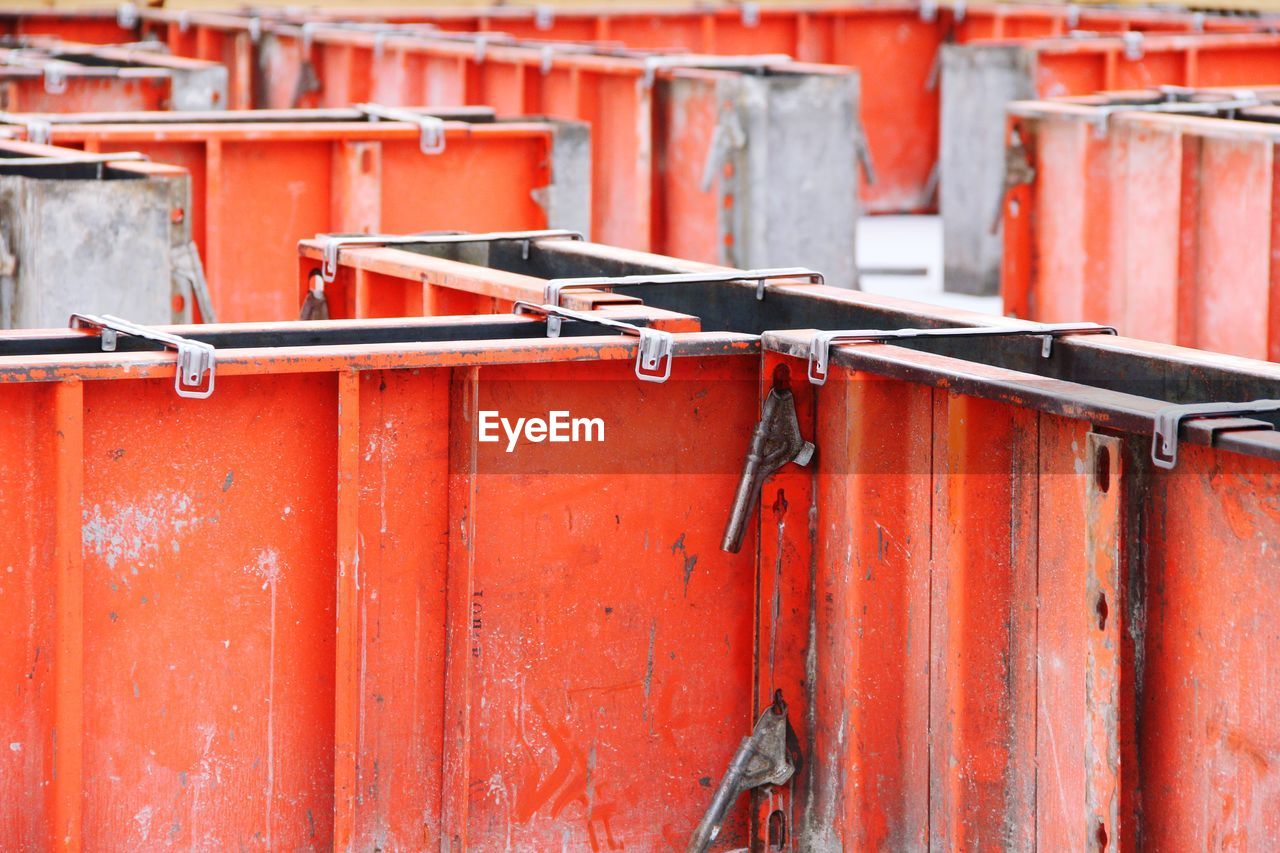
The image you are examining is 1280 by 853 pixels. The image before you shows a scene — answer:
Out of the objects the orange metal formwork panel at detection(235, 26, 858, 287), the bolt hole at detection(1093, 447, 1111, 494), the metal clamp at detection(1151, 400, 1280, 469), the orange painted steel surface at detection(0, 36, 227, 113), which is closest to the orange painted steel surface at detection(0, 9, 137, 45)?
the orange painted steel surface at detection(0, 36, 227, 113)

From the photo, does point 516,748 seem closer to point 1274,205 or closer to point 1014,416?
point 1014,416

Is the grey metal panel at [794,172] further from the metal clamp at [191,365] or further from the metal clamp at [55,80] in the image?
the metal clamp at [191,365]

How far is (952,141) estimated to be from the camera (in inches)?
637

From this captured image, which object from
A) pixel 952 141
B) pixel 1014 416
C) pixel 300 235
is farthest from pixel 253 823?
pixel 952 141

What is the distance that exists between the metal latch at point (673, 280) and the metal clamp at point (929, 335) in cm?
89

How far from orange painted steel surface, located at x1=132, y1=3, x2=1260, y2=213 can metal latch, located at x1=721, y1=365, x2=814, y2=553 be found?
50.3ft

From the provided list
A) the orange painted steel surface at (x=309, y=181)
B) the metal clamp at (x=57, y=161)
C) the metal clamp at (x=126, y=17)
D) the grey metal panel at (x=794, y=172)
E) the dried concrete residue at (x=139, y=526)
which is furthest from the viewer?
the metal clamp at (x=126, y=17)

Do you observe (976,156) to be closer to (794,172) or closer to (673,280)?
(794,172)

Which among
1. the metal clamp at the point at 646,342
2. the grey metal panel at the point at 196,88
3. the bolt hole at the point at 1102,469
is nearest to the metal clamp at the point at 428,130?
the grey metal panel at the point at 196,88

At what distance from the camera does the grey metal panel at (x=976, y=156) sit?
51.5ft

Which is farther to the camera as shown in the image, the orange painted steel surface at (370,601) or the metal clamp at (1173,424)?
the orange painted steel surface at (370,601)

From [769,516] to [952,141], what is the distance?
450 inches

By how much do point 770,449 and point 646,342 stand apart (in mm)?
434

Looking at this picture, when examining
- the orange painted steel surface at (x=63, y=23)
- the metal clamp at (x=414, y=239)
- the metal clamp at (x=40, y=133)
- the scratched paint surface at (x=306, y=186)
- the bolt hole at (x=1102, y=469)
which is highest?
the orange painted steel surface at (x=63, y=23)
